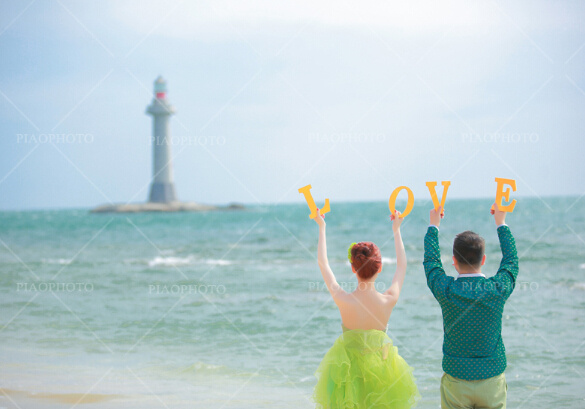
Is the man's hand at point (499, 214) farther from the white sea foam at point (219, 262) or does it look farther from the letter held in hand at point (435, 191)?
the white sea foam at point (219, 262)

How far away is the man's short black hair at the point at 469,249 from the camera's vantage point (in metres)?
2.89

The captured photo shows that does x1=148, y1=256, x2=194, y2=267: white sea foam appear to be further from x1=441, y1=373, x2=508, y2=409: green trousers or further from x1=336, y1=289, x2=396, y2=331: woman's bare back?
x1=441, y1=373, x2=508, y2=409: green trousers

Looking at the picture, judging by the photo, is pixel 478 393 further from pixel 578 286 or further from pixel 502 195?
pixel 578 286

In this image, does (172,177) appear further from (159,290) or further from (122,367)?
(122,367)

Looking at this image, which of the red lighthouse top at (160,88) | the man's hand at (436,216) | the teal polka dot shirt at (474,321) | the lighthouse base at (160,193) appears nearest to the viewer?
the teal polka dot shirt at (474,321)

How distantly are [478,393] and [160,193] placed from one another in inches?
2442

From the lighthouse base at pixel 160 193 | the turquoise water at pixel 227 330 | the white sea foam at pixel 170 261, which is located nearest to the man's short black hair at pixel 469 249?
the turquoise water at pixel 227 330

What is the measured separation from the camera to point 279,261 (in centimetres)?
1939

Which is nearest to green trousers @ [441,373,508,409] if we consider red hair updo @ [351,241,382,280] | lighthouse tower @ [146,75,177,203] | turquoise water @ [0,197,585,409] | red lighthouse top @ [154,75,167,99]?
red hair updo @ [351,241,382,280]

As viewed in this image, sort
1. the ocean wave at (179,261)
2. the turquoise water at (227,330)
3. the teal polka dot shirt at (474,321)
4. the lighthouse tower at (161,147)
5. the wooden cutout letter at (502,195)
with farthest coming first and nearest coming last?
the lighthouse tower at (161,147), the ocean wave at (179,261), the turquoise water at (227,330), the wooden cutout letter at (502,195), the teal polka dot shirt at (474,321)

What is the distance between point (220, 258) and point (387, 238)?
11.3 meters

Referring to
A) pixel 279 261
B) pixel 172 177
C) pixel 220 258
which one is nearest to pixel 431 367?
pixel 279 261

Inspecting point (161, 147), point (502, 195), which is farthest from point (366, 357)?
point (161, 147)

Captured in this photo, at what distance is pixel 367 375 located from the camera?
10.6ft
